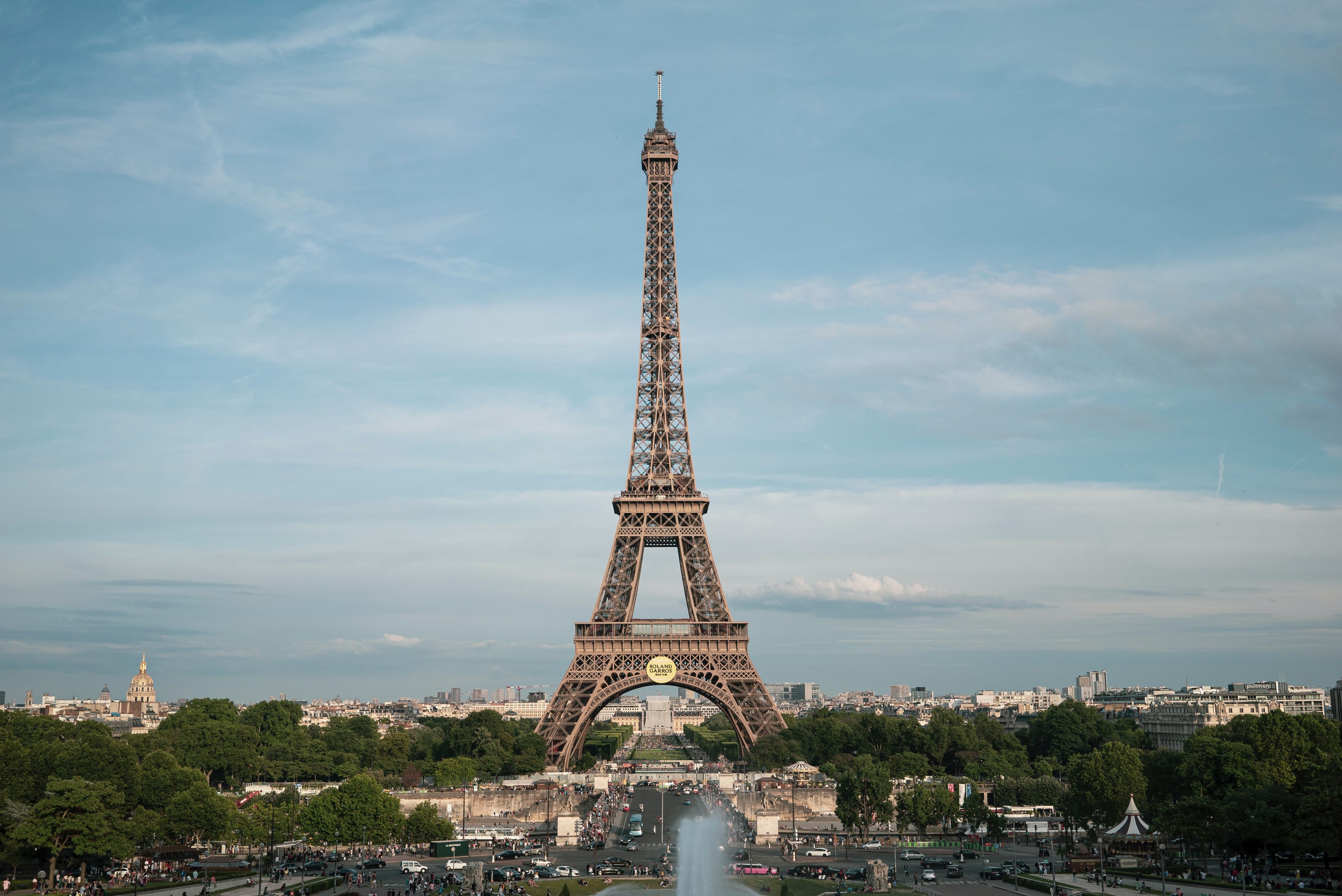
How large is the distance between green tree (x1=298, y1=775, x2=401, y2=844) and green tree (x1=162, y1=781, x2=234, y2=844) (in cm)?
498

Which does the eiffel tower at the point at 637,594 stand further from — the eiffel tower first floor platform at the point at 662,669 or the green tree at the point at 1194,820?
the green tree at the point at 1194,820

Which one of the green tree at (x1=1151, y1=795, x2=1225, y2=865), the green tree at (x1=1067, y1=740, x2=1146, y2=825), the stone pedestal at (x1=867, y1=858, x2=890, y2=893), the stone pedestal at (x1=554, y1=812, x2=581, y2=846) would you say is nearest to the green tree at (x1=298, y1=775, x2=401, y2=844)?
the stone pedestal at (x1=554, y1=812, x2=581, y2=846)

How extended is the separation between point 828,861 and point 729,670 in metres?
34.1

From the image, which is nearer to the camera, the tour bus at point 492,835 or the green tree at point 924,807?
the tour bus at point 492,835

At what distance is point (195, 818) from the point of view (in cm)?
7638

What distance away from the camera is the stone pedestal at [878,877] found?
6269 cm

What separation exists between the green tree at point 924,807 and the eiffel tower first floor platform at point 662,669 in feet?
59.7

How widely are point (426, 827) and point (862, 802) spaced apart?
30.0 meters

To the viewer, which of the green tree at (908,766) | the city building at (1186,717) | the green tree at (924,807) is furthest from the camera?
the city building at (1186,717)

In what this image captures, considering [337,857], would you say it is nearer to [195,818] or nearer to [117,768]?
[195,818]

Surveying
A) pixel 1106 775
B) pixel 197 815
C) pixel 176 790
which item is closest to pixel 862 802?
pixel 1106 775

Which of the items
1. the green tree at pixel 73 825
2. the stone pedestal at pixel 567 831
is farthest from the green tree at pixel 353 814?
the green tree at pixel 73 825

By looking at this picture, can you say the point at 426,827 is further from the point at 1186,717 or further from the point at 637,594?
the point at 1186,717

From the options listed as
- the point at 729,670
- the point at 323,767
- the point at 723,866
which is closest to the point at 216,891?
the point at 723,866
